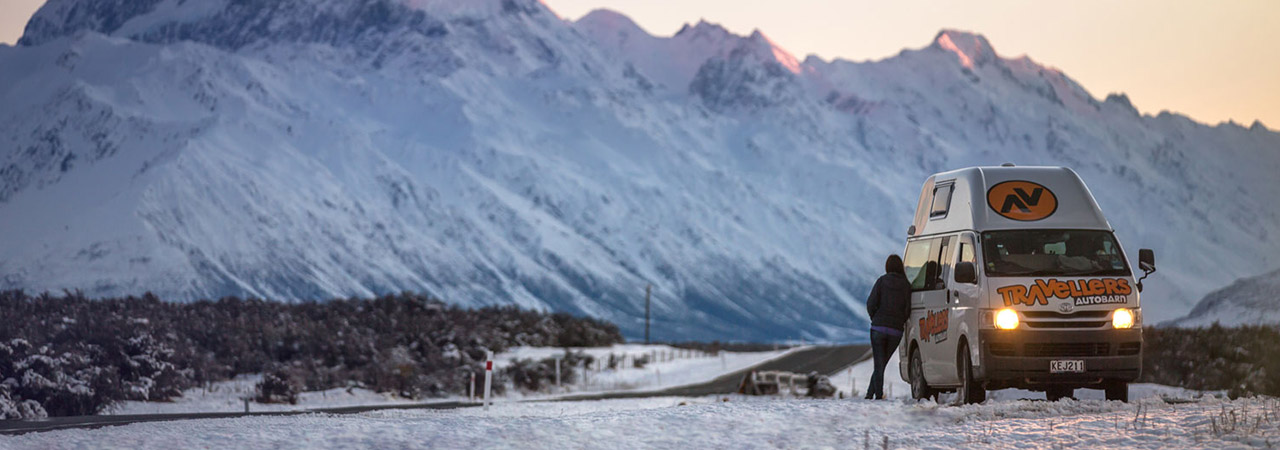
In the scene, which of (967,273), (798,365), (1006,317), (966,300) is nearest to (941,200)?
(966,300)

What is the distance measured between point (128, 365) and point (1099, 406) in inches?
1115

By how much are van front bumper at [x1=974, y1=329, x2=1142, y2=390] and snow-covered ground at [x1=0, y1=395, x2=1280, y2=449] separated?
315 millimetres

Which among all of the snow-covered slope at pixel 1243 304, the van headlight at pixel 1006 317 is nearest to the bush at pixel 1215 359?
the van headlight at pixel 1006 317

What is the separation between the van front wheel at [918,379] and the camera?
1930 centimetres

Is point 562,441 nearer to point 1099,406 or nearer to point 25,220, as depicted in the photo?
point 1099,406

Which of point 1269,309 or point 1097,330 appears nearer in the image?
point 1097,330

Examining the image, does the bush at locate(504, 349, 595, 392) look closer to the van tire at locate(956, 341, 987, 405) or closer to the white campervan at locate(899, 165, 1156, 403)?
the white campervan at locate(899, 165, 1156, 403)

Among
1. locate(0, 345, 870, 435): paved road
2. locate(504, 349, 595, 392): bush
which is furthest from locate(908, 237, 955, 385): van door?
locate(504, 349, 595, 392): bush

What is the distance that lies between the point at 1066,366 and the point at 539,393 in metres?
31.6

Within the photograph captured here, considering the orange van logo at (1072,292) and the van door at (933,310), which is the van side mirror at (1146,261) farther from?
the van door at (933,310)

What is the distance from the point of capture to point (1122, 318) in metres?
17.0

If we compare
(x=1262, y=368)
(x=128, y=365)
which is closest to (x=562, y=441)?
(x=1262, y=368)

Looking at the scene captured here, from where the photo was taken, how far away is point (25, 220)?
19650cm

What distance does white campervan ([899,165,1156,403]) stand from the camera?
659 inches
